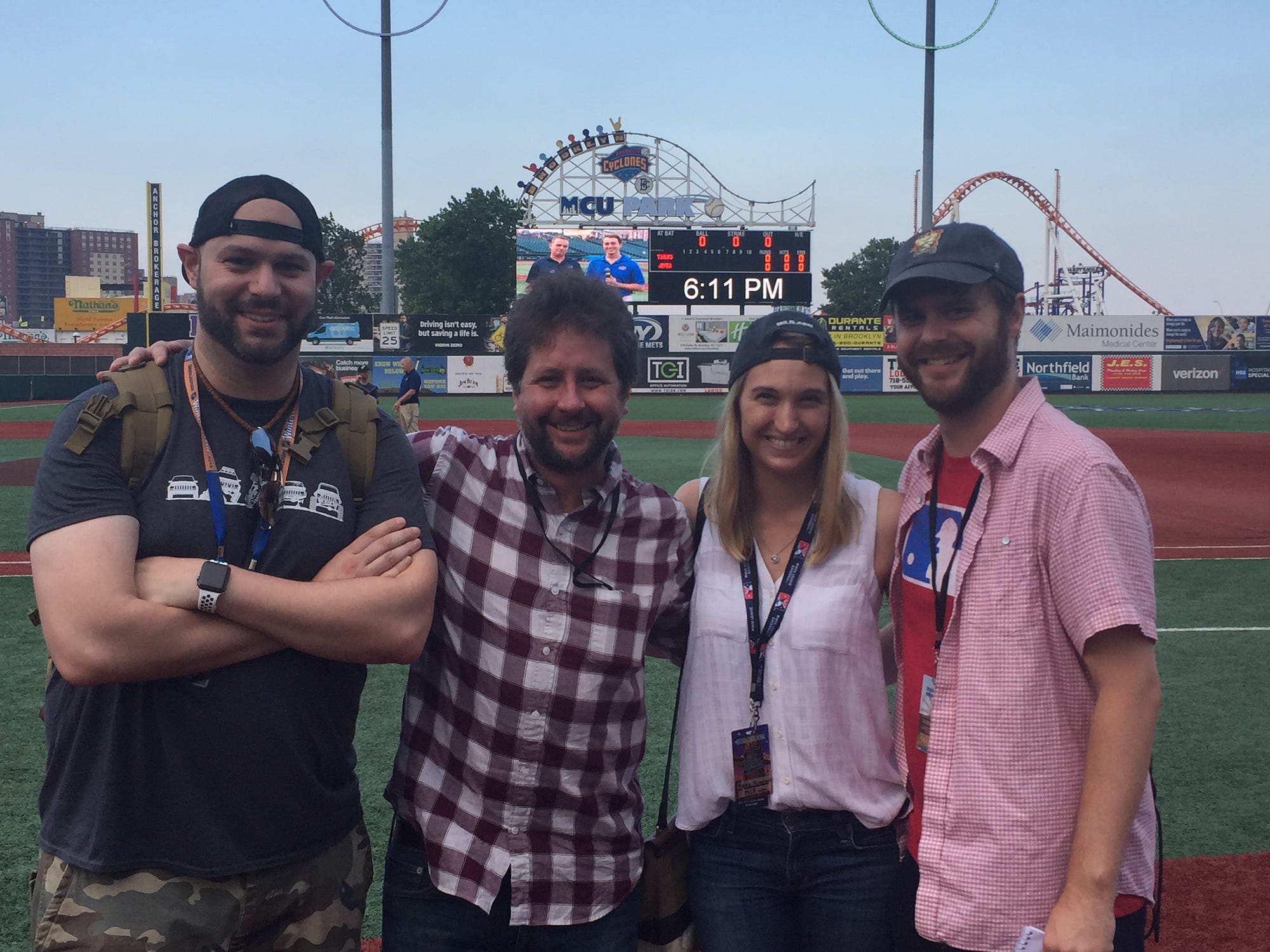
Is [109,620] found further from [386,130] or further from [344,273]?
[344,273]

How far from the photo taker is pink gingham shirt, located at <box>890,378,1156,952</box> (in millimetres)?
2207

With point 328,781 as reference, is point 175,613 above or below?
above

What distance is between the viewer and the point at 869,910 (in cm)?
268

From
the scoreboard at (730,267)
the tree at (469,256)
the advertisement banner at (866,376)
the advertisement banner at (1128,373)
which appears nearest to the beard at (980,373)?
the scoreboard at (730,267)

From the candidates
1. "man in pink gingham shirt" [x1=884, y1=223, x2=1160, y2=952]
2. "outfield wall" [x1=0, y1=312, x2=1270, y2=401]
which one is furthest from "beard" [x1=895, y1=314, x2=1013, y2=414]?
"outfield wall" [x1=0, y1=312, x2=1270, y2=401]

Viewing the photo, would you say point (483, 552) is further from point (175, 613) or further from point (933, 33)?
point (933, 33)

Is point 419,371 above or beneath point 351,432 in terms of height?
above

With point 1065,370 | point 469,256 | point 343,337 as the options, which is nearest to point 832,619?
point 343,337

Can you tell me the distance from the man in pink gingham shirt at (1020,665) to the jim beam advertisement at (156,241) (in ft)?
224

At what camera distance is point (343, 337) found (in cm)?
4634

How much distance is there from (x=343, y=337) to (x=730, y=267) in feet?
53.6

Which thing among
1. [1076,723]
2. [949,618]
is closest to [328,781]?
[949,618]

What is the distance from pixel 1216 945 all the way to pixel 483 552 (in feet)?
10.6

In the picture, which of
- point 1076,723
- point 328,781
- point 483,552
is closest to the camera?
point 1076,723
